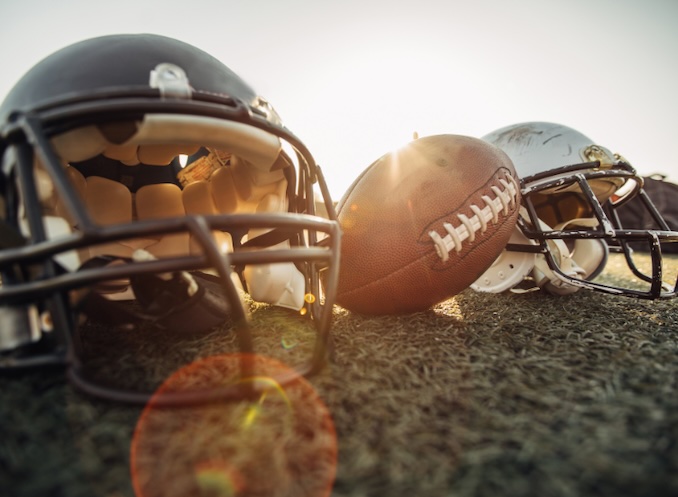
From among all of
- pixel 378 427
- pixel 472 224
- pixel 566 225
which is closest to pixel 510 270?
→ pixel 566 225

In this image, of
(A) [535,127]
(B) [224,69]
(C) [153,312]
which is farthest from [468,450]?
(A) [535,127]

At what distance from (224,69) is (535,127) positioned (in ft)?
5.01

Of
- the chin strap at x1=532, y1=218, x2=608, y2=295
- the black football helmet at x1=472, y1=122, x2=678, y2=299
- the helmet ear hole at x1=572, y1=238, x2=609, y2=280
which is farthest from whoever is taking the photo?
the helmet ear hole at x1=572, y1=238, x2=609, y2=280

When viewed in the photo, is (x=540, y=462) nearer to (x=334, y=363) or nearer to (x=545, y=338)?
(x=334, y=363)

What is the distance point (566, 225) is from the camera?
1719mm

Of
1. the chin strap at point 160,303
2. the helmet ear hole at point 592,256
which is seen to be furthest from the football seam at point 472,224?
the helmet ear hole at point 592,256

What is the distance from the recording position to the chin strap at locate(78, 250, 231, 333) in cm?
84

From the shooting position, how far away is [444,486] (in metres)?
0.50

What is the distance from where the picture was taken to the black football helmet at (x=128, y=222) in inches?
25.3

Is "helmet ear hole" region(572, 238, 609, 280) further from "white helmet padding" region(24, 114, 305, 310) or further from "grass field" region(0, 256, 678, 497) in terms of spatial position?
"white helmet padding" region(24, 114, 305, 310)

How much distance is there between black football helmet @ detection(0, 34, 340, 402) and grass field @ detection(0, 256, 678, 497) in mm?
68

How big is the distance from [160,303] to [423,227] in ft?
2.47

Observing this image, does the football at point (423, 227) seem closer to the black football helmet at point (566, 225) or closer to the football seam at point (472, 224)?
the football seam at point (472, 224)

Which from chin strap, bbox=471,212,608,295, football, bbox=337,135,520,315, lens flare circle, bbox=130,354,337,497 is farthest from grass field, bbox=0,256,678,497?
chin strap, bbox=471,212,608,295
